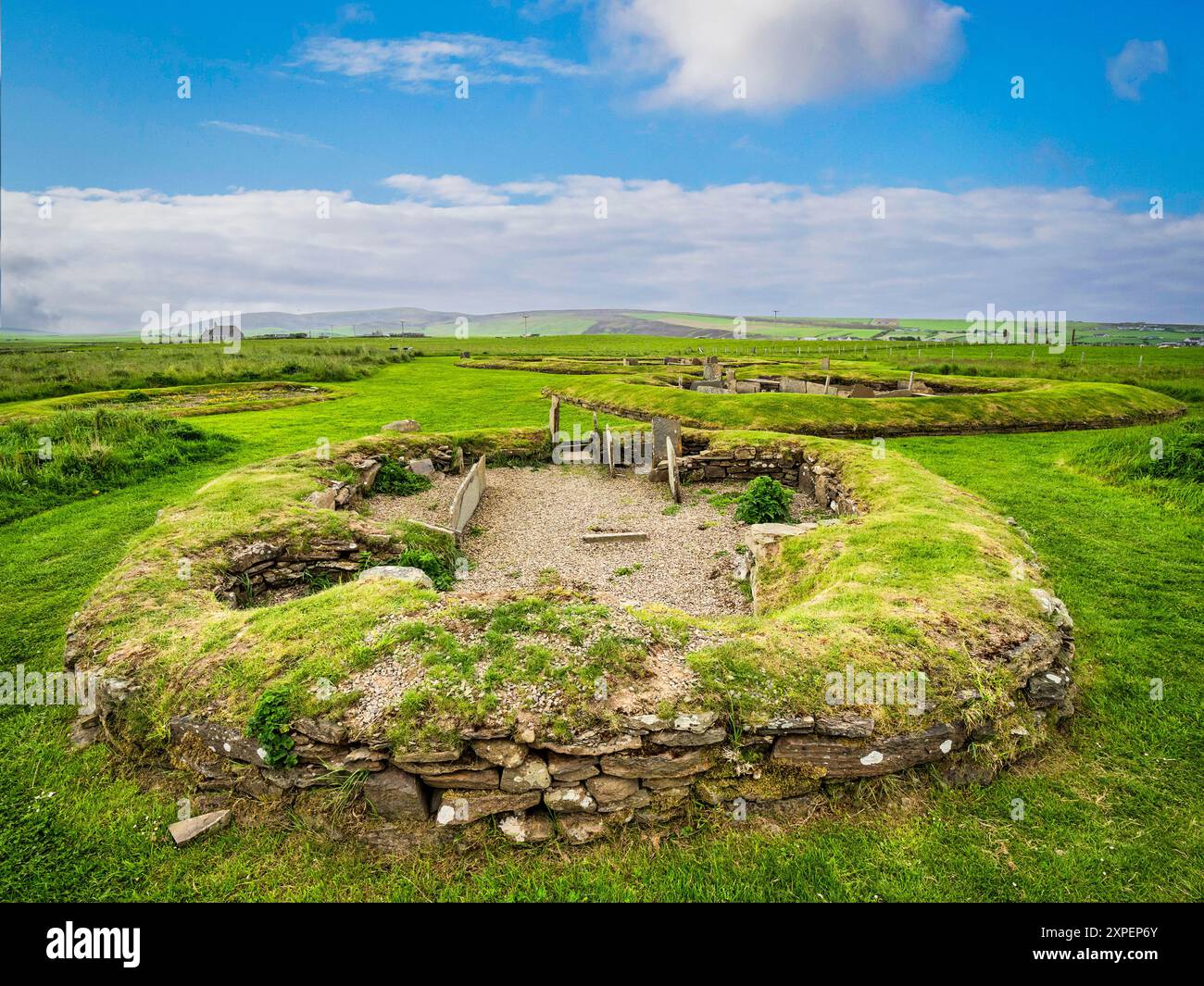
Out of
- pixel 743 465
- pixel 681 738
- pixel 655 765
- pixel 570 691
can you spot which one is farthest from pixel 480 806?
pixel 743 465

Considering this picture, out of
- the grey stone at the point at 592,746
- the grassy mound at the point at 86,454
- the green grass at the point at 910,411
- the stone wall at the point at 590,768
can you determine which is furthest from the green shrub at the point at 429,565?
the green grass at the point at 910,411

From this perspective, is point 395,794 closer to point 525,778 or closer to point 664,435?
point 525,778

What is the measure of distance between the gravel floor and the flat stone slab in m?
3.56

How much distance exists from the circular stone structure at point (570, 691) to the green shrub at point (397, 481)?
23.9 ft

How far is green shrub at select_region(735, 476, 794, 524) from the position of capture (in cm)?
1270

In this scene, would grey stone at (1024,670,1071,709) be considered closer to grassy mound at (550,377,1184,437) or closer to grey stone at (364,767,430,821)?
grey stone at (364,767,430,821)

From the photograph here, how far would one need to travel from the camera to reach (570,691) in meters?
5.03

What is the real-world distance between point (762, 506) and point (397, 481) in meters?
9.70

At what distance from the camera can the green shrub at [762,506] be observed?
12695 mm

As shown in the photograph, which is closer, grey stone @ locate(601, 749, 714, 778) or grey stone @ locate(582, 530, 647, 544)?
grey stone @ locate(601, 749, 714, 778)

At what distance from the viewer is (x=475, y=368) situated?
58438 millimetres

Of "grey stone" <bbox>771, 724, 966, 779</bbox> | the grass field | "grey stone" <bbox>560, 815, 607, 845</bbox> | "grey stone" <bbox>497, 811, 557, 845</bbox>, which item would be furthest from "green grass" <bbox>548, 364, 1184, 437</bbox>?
"grey stone" <bbox>497, 811, 557, 845</bbox>

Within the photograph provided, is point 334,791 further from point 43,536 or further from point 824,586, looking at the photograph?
point 43,536

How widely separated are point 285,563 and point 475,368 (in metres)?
51.3
